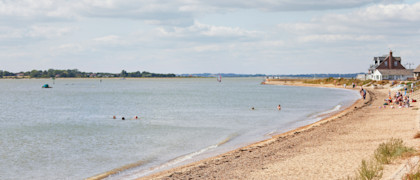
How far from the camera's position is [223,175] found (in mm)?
16312

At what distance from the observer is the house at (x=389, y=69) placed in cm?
11731

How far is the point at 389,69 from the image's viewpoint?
121 m

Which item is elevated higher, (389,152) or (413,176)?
(413,176)

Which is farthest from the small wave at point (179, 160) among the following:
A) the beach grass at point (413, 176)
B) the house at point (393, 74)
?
the house at point (393, 74)

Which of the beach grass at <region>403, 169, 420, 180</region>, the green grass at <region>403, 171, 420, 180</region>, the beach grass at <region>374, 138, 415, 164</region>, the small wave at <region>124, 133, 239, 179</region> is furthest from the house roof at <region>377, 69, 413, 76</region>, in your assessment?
the green grass at <region>403, 171, 420, 180</region>

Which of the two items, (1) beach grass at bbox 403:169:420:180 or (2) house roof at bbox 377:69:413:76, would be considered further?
(2) house roof at bbox 377:69:413:76

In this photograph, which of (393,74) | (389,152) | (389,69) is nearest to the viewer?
(389,152)

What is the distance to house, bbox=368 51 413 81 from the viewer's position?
117 m

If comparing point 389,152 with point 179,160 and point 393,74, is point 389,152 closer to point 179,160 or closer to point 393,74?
point 179,160

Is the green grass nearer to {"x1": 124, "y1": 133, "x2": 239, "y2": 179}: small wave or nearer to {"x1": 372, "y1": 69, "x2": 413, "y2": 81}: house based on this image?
{"x1": 124, "y1": 133, "x2": 239, "y2": 179}: small wave

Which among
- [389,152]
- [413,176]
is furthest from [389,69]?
[413,176]

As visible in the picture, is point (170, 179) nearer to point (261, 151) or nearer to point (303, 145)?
point (261, 151)

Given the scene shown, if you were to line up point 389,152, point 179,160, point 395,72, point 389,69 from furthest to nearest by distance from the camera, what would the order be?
point 389,69
point 395,72
point 179,160
point 389,152

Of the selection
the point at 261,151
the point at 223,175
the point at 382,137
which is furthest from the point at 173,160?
the point at 382,137
